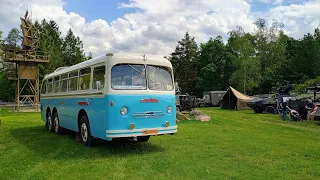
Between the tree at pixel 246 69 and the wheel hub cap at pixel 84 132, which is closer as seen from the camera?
the wheel hub cap at pixel 84 132

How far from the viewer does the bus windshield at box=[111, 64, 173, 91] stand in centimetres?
936

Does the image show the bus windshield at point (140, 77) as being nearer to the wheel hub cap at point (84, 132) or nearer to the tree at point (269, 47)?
the wheel hub cap at point (84, 132)

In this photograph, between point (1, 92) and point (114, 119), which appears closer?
point (114, 119)

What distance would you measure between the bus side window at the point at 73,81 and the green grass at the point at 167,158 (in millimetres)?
1956

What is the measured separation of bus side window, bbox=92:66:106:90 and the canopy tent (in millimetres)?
26539

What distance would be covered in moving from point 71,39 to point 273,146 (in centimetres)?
7535

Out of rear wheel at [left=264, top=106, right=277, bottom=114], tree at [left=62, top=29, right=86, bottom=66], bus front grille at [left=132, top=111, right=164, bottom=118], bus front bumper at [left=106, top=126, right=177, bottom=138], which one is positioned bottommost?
rear wheel at [left=264, top=106, right=277, bottom=114]

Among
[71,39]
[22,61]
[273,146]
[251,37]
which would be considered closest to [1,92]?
[71,39]

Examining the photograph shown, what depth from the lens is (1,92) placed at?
77500 mm

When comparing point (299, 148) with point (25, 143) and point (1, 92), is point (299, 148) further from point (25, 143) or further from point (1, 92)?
point (1, 92)

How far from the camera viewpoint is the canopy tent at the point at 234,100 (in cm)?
3547

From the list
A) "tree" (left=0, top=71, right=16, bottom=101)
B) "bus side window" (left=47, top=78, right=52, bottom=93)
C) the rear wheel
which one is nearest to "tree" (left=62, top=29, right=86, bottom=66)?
"tree" (left=0, top=71, right=16, bottom=101)

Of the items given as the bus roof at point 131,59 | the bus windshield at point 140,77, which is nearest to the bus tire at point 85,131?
the bus roof at point 131,59

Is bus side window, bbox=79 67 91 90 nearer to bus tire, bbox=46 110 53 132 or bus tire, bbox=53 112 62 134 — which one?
bus tire, bbox=53 112 62 134
